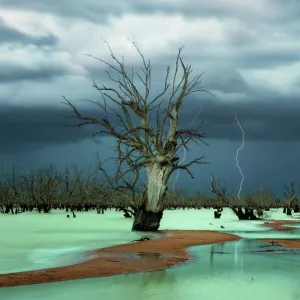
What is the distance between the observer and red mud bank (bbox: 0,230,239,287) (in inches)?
386

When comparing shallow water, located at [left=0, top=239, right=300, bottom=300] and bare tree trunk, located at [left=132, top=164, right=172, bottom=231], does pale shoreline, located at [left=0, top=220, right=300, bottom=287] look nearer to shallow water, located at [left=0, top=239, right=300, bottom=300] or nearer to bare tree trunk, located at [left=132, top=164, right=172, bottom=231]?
shallow water, located at [left=0, top=239, right=300, bottom=300]

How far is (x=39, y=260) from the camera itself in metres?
13.0

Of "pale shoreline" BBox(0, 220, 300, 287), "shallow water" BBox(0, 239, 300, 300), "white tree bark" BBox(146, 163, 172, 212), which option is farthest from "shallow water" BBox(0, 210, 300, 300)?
"white tree bark" BBox(146, 163, 172, 212)

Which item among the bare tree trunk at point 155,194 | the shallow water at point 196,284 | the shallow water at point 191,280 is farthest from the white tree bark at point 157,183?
the shallow water at point 196,284

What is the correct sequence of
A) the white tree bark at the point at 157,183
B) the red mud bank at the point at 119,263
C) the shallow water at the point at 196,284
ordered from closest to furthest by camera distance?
the shallow water at the point at 196,284 → the red mud bank at the point at 119,263 → the white tree bark at the point at 157,183

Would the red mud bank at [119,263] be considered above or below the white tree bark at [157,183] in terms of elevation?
below

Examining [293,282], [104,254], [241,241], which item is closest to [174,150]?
[241,241]

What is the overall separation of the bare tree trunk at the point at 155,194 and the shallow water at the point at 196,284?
9.83 m

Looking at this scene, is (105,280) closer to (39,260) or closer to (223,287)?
(223,287)

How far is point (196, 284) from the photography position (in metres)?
9.44

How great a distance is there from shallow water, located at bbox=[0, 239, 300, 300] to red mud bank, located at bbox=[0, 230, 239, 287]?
44cm

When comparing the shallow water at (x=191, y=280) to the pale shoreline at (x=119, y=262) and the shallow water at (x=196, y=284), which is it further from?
the pale shoreline at (x=119, y=262)

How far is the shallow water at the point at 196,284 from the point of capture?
8.33 metres

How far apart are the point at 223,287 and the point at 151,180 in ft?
45.9
